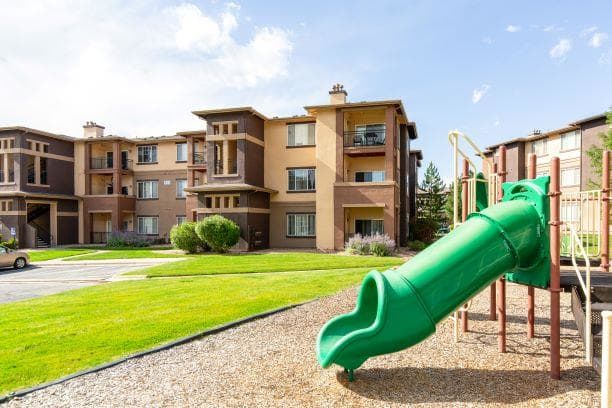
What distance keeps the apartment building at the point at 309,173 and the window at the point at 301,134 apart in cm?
8

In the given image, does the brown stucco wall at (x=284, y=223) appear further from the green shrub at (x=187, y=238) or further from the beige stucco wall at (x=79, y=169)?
the beige stucco wall at (x=79, y=169)

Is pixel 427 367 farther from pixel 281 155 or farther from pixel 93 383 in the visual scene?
pixel 281 155

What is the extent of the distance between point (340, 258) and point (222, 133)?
14.2 meters

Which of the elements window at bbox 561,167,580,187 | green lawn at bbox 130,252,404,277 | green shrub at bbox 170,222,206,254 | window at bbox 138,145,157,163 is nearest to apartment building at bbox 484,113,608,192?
window at bbox 561,167,580,187

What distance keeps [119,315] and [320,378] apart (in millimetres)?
6233

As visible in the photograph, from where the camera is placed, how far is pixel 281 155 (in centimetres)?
3169

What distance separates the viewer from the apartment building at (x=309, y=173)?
27.7 metres

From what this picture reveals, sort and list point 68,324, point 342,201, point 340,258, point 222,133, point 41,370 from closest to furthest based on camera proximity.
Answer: point 41,370, point 68,324, point 340,258, point 342,201, point 222,133

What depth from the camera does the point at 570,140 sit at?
38938mm

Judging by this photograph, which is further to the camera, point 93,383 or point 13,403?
point 93,383

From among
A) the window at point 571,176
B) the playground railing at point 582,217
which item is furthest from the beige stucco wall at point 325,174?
the window at point 571,176

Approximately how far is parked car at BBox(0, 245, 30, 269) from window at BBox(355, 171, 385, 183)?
22.7m

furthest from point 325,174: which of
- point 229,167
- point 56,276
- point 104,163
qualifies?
point 104,163

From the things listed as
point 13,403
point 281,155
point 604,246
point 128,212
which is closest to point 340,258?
point 281,155
